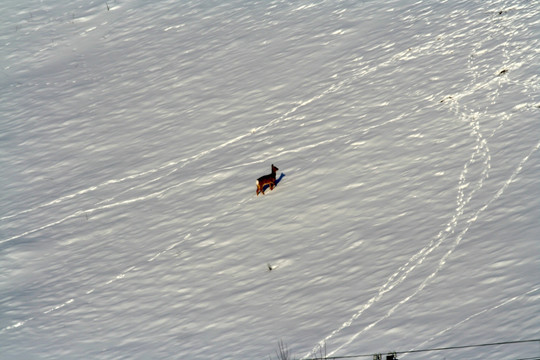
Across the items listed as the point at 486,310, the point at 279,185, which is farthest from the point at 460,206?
the point at 279,185

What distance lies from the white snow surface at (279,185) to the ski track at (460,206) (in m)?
0.04

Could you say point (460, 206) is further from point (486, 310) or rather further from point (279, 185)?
point (279, 185)

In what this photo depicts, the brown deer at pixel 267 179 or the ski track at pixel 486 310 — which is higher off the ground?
the brown deer at pixel 267 179

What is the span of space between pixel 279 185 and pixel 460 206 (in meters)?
3.61

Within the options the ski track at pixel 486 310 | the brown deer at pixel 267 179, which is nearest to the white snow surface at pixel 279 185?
the ski track at pixel 486 310

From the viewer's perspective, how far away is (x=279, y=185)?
46.4 ft

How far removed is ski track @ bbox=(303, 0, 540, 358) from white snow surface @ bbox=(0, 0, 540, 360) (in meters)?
0.04

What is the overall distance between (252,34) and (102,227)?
9175 millimetres

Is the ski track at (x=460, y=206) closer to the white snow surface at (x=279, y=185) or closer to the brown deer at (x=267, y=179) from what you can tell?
the white snow surface at (x=279, y=185)

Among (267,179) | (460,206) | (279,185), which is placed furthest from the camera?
(279,185)

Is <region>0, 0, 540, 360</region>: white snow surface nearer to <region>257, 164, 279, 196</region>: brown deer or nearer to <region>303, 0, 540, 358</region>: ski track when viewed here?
<region>303, 0, 540, 358</region>: ski track

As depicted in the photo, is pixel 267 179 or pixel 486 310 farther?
pixel 267 179

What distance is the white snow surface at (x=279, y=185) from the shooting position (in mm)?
10492

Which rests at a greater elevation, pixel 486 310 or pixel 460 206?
pixel 460 206
